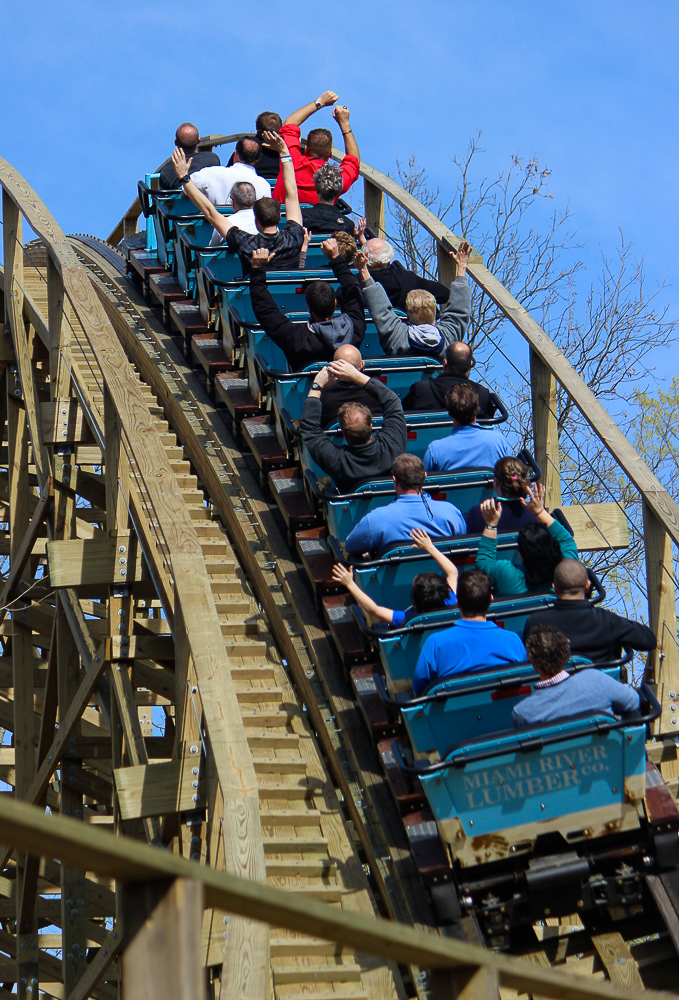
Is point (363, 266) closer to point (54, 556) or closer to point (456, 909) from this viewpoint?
point (54, 556)

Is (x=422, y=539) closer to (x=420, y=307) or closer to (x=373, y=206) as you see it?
(x=420, y=307)

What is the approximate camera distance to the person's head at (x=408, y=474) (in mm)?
5613

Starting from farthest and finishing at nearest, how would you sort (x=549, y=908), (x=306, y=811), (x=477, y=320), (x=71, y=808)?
(x=477, y=320), (x=71, y=808), (x=306, y=811), (x=549, y=908)

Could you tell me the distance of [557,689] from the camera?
4.53 meters

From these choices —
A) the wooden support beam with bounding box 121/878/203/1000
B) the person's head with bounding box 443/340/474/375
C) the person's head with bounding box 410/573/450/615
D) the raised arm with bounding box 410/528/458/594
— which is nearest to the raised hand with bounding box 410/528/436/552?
the raised arm with bounding box 410/528/458/594

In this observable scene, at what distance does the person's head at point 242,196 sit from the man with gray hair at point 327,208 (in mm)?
698

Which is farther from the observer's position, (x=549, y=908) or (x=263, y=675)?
(x=263, y=675)

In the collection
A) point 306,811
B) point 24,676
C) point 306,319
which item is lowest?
point 306,811

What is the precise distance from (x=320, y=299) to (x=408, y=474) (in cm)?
193

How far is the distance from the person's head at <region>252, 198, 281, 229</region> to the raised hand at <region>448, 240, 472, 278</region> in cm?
140

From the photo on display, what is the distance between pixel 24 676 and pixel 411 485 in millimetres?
3808

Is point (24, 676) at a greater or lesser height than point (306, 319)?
lesser

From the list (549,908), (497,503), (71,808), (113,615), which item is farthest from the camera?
(71,808)

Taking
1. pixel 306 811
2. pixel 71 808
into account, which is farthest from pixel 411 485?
pixel 71 808
